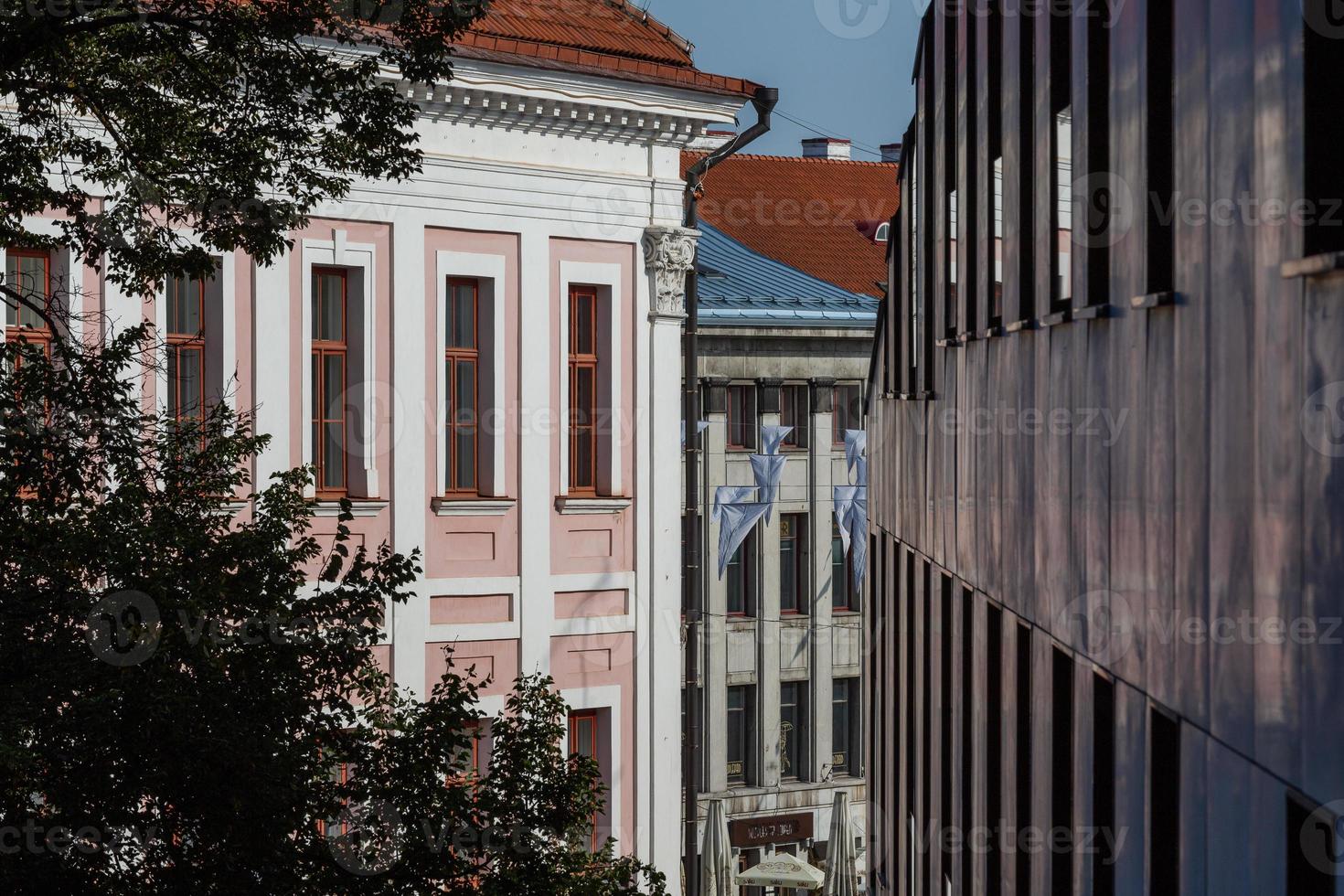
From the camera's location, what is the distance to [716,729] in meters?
44.9

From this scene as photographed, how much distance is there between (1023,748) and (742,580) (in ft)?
108

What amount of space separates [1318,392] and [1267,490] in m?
0.72

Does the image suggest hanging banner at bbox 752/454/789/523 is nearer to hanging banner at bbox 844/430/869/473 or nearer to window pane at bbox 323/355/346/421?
hanging banner at bbox 844/430/869/473

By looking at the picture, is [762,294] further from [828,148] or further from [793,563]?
[828,148]

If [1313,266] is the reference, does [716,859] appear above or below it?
below

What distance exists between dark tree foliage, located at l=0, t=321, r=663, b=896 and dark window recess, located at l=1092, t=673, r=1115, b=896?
10.2 ft

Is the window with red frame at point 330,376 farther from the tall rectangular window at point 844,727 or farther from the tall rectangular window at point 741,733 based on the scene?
the tall rectangular window at point 844,727

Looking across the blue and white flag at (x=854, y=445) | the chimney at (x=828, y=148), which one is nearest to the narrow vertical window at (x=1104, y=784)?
the blue and white flag at (x=854, y=445)

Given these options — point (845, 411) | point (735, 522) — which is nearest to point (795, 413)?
point (845, 411)

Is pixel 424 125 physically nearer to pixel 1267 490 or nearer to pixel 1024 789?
pixel 1024 789

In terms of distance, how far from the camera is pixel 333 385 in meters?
22.6

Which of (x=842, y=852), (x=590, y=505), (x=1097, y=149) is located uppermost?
(x=1097, y=149)

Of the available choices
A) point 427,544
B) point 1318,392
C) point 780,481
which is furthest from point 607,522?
point 780,481

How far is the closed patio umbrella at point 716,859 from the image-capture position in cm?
3991
